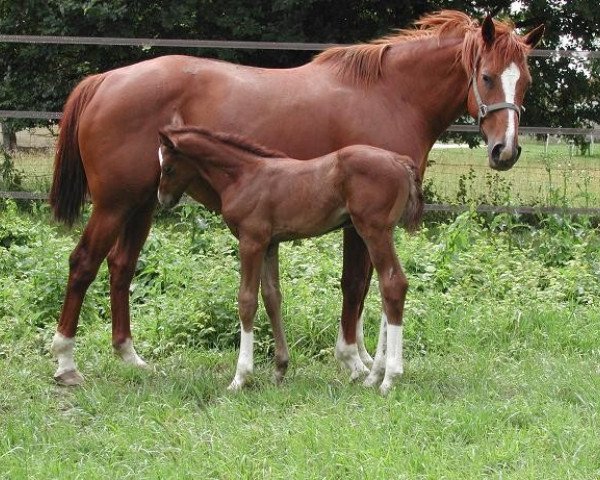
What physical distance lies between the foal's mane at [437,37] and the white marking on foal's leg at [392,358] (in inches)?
58.1

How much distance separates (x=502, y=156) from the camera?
16.0 ft

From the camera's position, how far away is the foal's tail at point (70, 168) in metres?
5.49

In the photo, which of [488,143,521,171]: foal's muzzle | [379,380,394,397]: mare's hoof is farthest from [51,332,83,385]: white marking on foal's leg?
[488,143,521,171]: foal's muzzle

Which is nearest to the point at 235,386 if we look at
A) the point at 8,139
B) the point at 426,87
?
the point at 426,87

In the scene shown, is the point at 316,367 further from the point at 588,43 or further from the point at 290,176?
the point at 588,43

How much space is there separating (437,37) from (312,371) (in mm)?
2114

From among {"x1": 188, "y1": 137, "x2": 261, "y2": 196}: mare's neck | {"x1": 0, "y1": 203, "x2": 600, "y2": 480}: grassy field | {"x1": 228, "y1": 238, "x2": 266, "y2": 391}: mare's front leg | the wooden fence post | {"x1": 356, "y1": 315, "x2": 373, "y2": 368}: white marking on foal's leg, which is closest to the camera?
{"x1": 0, "y1": 203, "x2": 600, "y2": 480}: grassy field

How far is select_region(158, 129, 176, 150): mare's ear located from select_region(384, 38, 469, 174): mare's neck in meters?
1.30

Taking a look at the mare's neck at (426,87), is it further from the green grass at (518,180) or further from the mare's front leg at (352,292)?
the green grass at (518,180)

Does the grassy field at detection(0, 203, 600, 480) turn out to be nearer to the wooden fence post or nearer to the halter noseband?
the halter noseband

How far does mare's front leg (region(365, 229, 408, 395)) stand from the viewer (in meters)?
4.70

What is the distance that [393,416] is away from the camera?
4281 millimetres

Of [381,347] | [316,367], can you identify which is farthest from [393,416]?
[316,367]

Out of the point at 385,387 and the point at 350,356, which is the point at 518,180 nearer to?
the point at 350,356
